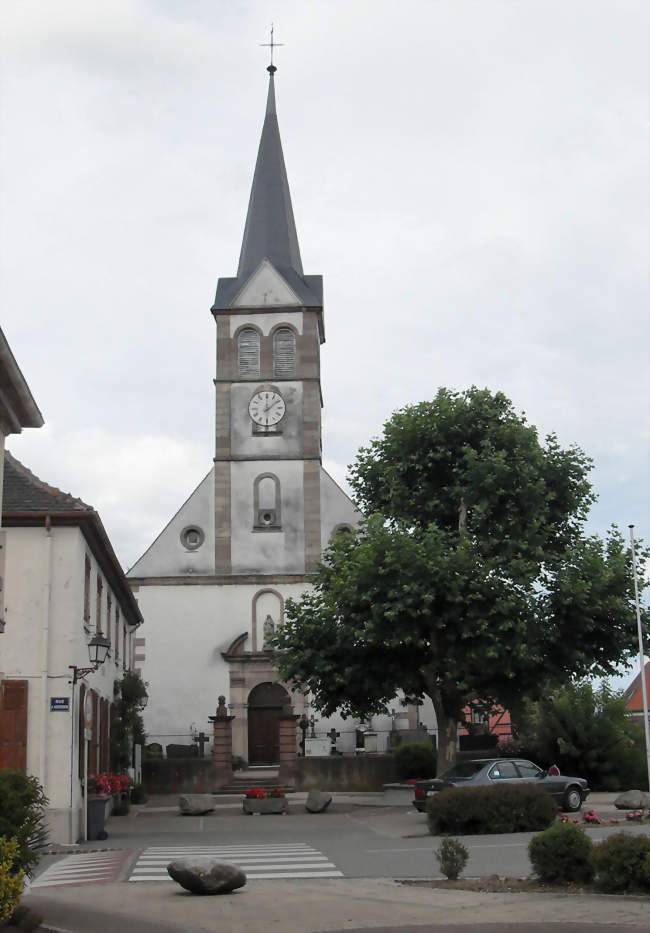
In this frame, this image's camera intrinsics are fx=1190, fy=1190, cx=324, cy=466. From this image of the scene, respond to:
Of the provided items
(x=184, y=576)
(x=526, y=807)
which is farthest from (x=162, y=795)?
(x=526, y=807)

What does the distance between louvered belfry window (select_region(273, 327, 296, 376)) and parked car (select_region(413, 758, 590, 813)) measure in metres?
22.9

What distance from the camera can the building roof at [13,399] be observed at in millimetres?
13112

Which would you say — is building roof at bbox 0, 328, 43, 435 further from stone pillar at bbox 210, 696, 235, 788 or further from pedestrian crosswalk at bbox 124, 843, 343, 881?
stone pillar at bbox 210, 696, 235, 788

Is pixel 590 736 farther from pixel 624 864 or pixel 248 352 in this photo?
pixel 624 864

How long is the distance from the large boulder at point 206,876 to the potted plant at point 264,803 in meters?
16.0

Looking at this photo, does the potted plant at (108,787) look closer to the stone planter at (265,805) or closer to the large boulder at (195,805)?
the large boulder at (195,805)

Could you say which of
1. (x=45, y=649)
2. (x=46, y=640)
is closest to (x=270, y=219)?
(x=46, y=640)

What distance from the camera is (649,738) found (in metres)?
25.2

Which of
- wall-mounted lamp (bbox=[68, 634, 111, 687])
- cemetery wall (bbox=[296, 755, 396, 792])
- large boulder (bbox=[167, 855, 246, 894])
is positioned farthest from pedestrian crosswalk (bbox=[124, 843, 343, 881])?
cemetery wall (bbox=[296, 755, 396, 792])

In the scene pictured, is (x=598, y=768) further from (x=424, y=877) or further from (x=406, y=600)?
(x=424, y=877)

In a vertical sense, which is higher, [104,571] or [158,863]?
[104,571]

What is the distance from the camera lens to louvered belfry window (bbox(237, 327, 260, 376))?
43.5m

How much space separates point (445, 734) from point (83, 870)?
12681mm

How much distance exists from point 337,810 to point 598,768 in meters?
7.76
